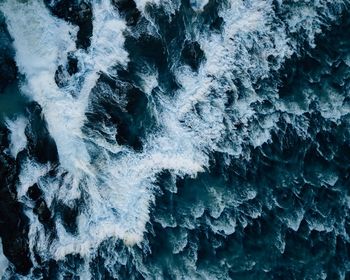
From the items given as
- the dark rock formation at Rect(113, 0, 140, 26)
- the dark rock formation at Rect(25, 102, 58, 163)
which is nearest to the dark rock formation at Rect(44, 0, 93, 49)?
the dark rock formation at Rect(113, 0, 140, 26)

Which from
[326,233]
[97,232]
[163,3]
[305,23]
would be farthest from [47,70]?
[326,233]

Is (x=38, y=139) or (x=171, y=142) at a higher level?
(x=171, y=142)

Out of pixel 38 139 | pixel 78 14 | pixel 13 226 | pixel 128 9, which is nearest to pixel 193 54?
pixel 128 9

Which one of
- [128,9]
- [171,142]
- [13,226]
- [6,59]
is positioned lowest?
[13,226]

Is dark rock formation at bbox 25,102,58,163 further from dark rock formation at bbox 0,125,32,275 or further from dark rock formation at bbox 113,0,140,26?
dark rock formation at bbox 113,0,140,26

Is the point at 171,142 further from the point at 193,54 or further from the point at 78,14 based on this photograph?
the point at 78,14

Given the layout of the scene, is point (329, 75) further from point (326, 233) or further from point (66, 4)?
point (66, 4)

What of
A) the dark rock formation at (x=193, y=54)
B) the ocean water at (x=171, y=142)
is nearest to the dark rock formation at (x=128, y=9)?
the ocean water at (x=171, y=142)

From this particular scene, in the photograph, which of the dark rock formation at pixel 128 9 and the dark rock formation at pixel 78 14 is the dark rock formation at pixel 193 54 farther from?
the dark rock formation at pixel 78 14
